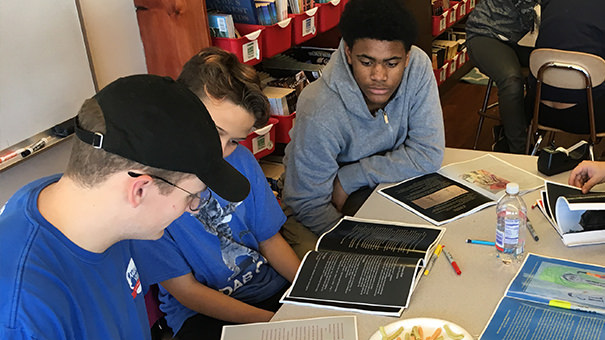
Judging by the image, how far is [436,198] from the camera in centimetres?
169

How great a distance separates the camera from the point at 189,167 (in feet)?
3.01

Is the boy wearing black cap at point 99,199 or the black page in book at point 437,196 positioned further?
the black page in book at point 437,196

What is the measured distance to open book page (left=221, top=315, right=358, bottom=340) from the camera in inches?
45.7

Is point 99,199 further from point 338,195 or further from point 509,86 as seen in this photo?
point 509,86

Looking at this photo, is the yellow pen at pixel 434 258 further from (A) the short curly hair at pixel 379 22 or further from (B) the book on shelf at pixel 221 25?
(B) the book on shelf at pixel 221 25

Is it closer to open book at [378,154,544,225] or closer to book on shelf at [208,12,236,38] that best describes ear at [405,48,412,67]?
open book at [378,154,544,225]

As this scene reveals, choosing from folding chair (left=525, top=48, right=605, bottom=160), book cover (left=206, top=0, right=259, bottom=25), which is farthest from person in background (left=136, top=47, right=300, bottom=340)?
folding chair (left=525, top=48, right=605, bottom=160)

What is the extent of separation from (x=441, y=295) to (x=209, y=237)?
0.62 metres

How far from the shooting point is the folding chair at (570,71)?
2.51 meters

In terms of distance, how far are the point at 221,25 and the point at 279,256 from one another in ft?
2.93

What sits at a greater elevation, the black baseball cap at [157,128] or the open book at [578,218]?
the black baseball cap at [157,128]

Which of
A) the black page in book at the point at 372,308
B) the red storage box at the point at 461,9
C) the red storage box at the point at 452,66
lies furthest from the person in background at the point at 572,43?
the black page in book at the point at 372,308

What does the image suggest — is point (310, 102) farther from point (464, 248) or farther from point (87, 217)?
point (87, 217)

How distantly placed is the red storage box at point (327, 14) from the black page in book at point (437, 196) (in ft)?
3.69
